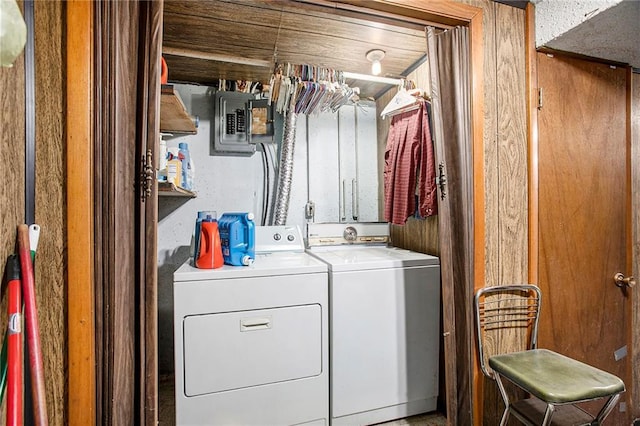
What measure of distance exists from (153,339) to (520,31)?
2328mm

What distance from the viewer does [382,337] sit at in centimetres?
175

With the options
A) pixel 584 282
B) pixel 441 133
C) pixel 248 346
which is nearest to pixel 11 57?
pixel 248 346

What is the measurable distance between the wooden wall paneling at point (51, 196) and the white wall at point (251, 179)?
4.39ft

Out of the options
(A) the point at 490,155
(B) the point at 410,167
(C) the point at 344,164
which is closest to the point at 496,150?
(A) the point at 490,155

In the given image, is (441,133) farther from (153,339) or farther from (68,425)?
(68,425)

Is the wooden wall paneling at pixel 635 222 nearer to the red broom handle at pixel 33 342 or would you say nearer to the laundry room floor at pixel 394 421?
the laundry room floor at pixel 394 421

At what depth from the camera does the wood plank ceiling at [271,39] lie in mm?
1636

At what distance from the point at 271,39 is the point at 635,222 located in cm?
260

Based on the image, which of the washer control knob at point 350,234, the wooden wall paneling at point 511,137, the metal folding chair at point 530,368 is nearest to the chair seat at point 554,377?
the metal folding chair at point 530,368

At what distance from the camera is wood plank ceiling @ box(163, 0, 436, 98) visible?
1636 millimetres

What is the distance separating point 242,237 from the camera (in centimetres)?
171

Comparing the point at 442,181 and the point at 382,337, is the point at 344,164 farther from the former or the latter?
the point at 382,337

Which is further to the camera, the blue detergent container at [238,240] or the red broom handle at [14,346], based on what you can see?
the blue detergent container at [238,240]

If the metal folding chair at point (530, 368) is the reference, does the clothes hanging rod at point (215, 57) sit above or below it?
above
